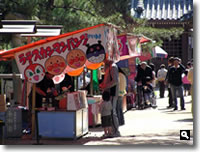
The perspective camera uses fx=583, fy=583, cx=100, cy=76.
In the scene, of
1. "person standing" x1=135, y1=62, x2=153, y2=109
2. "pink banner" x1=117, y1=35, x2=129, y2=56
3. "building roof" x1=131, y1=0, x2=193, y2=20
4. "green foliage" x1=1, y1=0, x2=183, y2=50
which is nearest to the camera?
"building roof" x1=131, y1=0, x2=193, y2=20

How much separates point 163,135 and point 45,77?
268 centimetres

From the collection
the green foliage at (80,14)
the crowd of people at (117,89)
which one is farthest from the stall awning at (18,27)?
the green foliage at (80,14)

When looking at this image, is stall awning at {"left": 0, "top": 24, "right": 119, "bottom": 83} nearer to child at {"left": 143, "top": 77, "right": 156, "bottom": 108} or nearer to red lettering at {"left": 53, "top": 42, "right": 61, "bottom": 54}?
red lettering at {"left": 53, "top": 42, "right": 61, "bottom": 54}

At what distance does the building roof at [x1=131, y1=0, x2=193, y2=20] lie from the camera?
1563cm

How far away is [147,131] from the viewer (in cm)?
1263

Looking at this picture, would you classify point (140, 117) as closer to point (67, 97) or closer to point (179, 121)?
point (179, 121)

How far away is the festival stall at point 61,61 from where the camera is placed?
432 inches

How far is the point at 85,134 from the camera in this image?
1208 cm

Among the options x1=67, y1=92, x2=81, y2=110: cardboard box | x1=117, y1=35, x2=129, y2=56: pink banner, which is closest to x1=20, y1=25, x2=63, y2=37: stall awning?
x1=67, y1=92, x2=81, y2=110: cardboard box

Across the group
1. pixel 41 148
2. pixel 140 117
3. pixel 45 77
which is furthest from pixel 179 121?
pixel 41 148

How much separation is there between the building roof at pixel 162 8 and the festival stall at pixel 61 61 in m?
4.63

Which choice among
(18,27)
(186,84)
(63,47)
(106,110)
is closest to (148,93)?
(186,84)

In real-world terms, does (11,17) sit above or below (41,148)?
above

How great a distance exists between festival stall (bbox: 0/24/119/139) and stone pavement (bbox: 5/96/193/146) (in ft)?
1.02
